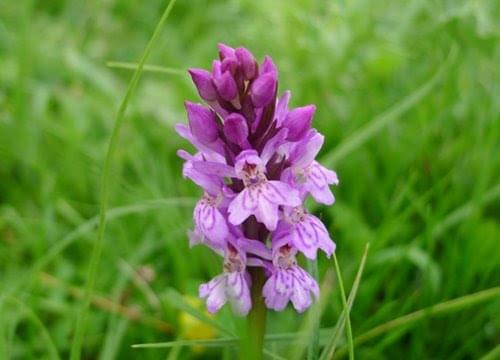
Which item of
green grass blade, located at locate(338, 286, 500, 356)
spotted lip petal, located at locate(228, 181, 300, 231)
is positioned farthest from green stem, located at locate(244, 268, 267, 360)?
green grass blade, located at locate(338, 286, 500, 356)

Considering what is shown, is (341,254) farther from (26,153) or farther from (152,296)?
(26,153)

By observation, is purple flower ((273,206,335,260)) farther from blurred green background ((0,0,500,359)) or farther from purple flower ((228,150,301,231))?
blurred green background ((0,0,500,359))

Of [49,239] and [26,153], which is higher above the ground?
[26,153]

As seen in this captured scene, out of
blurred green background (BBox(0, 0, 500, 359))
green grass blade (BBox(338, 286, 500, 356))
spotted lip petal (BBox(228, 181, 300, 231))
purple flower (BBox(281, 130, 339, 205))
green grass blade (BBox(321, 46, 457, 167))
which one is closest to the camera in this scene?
spotted lip petal (BBox(228, 181, 300, 231))

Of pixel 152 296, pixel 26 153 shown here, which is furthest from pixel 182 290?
pixel 26 153

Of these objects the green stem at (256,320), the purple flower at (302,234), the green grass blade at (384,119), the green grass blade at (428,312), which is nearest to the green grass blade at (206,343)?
the green stem at (256,320)

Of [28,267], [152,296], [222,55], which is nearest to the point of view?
[222,55]

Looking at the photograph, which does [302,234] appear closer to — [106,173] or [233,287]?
[233,287]
